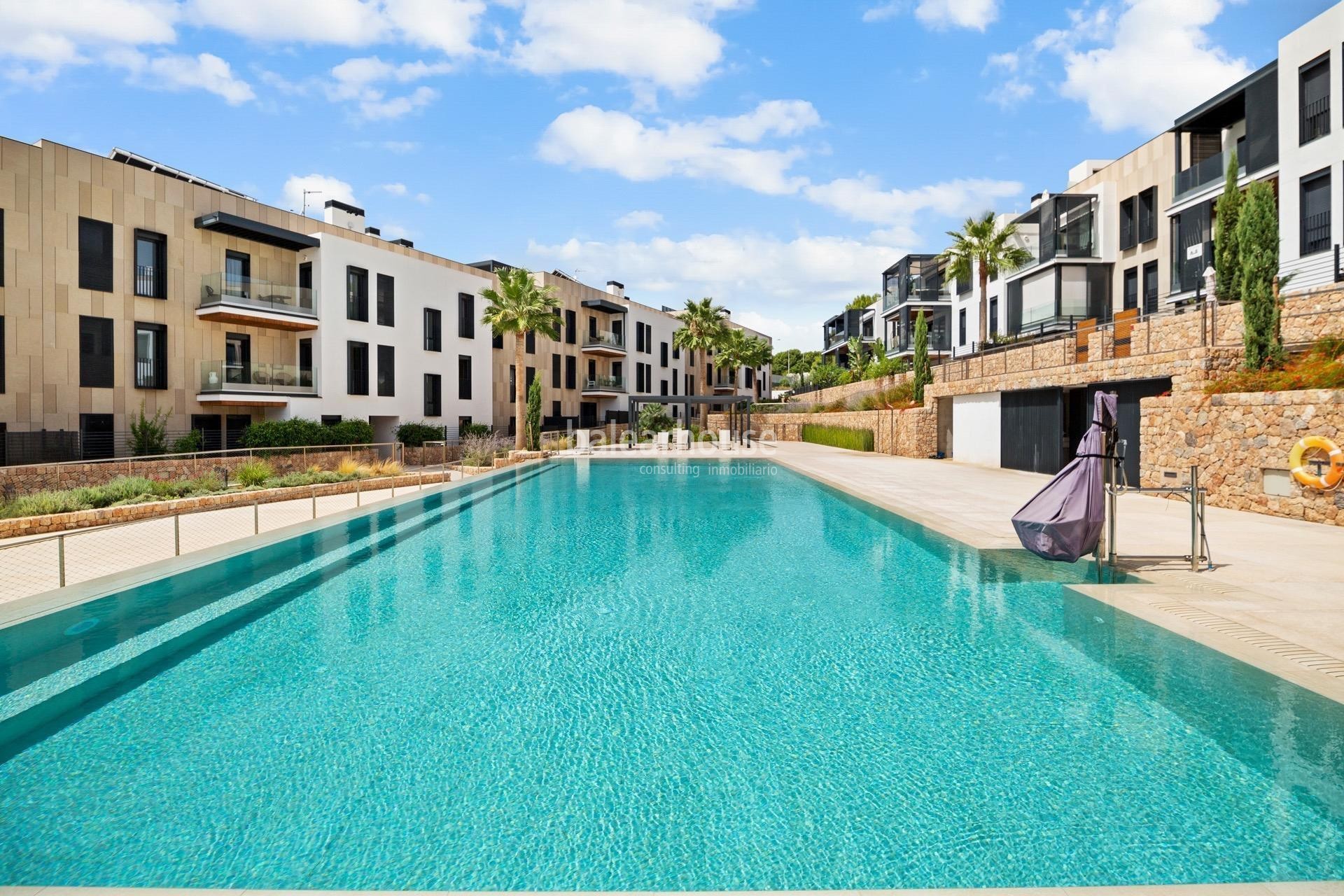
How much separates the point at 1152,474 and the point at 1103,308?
17551 millimetres

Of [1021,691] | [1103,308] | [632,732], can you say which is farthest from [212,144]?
[1103,308]

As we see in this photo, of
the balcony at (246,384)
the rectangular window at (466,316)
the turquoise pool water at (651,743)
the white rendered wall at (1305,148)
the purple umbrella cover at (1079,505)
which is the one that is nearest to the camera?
the turquoise pool water at (651,743)

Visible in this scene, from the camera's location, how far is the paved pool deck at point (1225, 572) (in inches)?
183

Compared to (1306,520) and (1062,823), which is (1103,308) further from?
(1062,823)

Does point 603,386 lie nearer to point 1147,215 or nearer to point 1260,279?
point 1147,215

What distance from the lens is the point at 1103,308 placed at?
89.2 ft

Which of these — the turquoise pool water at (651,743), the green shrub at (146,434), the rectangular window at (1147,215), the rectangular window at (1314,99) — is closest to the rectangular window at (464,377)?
the green shrub at (146,434)

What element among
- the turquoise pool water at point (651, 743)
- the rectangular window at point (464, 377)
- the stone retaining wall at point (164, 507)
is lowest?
the turquoise pool water at point (651, 743)

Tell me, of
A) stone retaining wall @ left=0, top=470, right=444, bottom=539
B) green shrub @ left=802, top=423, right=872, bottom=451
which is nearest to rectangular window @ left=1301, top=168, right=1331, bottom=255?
green shrub @ left=802, top=423, right=872, bottom=451

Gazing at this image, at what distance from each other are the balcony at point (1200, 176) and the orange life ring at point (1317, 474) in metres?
14.3

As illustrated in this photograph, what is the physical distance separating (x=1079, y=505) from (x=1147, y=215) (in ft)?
79.9

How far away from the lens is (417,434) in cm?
2577

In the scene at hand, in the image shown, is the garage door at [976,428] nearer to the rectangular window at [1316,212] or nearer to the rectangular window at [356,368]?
the rectangular window at [1316,212]

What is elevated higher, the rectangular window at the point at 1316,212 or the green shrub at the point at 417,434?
the rectangular window at the point at 1316,212
